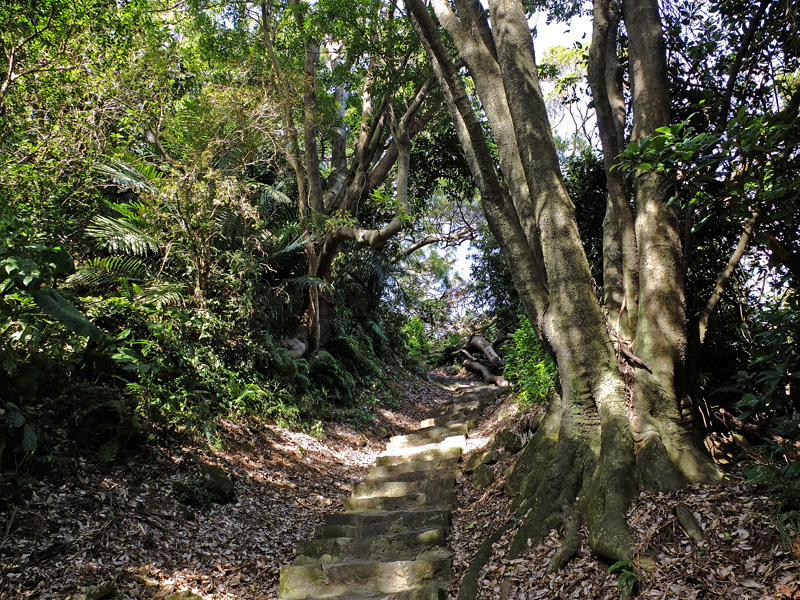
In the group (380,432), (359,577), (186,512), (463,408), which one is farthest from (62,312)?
(463,408)

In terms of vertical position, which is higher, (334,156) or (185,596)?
(334,156)

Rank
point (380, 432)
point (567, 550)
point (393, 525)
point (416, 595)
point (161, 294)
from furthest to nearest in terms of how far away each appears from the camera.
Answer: point (380, 432) < point (161, 294) < point (393, 525) < point (416, 595) < point (567, 550)

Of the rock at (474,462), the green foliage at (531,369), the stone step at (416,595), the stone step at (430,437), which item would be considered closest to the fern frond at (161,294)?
the stone step at (430,437)

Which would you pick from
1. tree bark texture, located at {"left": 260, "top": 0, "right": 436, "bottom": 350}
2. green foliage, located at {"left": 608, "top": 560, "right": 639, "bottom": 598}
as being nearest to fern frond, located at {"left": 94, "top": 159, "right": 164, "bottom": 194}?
tree bark texture, located at {"left": 260, "top": 0, "right": 436, "bottom": 350}

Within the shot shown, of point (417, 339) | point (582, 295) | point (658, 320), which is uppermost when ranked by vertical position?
point (417, 339)

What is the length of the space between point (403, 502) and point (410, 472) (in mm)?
727

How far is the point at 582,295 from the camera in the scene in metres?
4.17

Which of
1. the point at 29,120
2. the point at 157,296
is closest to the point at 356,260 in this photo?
the point at 157,296

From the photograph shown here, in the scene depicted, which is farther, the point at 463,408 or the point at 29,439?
the point at 463,408

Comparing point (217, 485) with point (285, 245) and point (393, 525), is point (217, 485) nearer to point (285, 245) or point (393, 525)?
point (393, 525)

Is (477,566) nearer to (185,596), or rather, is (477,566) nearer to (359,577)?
(359,577)

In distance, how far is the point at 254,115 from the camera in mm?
7727

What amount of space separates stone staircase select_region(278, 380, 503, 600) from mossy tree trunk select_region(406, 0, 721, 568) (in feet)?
2.80

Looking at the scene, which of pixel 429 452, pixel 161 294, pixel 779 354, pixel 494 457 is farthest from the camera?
pixel 429 452
